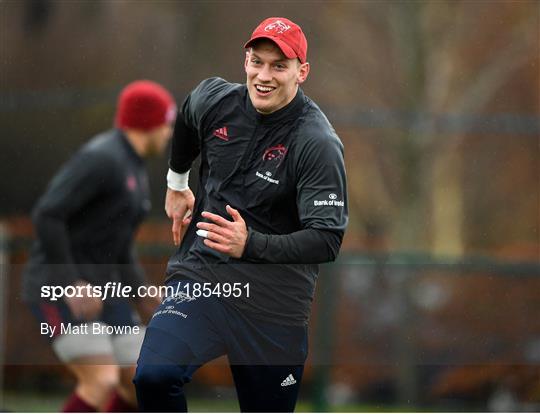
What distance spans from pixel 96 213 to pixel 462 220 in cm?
848

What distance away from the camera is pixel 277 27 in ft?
14.1

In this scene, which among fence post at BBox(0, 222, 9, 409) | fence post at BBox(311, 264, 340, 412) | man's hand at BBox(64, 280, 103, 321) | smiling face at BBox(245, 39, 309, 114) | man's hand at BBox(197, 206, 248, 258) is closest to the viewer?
man's hand at BBox(197, 206, 248, 258)

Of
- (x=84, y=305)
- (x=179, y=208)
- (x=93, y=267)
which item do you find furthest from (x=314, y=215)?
(x=93, y=267)

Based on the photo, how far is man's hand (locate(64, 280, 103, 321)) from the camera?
18.9 ft

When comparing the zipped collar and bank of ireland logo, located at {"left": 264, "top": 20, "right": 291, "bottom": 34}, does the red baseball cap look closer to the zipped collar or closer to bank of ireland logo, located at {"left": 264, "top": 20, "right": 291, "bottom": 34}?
bank of ireland logo, located at {"left": 264, "top": 20, "right": 291, "bottom": 34}

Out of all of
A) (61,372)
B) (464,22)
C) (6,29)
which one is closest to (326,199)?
(61,372)

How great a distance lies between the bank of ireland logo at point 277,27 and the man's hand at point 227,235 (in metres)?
0.73

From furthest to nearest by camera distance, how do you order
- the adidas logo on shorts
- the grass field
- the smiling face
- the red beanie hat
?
the grass field → the red beanie hat → the adidas logo on shorts → the smiling face

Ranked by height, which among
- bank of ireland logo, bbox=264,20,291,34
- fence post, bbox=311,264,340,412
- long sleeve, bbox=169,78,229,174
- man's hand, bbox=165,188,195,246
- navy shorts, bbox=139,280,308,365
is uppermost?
bank of ireland logo, bbox=264,20,291,34

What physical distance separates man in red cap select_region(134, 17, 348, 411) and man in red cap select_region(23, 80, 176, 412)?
147 centimetres

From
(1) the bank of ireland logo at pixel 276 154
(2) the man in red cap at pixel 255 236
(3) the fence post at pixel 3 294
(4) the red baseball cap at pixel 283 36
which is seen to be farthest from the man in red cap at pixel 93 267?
(3) the fence post at pixel 3 294

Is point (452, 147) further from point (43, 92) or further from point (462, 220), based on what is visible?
point (43, 92)

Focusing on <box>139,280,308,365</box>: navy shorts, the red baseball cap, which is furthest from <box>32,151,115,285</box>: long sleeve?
the red baseball cap

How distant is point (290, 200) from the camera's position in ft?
14.5
